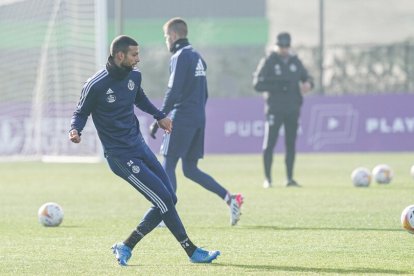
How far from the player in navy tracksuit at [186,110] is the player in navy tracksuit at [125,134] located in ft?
9.32

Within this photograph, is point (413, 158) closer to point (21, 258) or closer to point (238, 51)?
point (238, 51)

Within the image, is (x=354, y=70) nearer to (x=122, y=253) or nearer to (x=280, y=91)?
(x=280, y=91)

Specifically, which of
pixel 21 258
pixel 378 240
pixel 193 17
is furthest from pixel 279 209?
pixel 193 17

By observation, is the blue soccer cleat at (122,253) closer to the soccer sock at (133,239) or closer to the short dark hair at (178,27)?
the soccer sock at (133,239)

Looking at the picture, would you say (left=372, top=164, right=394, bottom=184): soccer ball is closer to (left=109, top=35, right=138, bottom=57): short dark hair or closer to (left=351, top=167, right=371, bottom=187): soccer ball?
(left=351, top=167, right=371, bottom=187): soccer ball

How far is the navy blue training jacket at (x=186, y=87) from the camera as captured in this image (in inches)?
507

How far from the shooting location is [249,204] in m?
15.6

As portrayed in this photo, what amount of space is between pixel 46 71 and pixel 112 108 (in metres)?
15.6

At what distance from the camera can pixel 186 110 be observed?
13234 mm

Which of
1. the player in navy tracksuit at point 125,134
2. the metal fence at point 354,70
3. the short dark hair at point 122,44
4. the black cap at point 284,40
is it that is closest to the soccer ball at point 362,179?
the black cap at point 284,40

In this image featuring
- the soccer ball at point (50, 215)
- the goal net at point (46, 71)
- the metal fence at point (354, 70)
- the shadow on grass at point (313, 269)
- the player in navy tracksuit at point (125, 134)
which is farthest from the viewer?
the metal fence at point (354, 70)

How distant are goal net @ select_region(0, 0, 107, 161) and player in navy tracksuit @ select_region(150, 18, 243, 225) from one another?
9.48 m

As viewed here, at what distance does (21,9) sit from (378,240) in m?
15.7

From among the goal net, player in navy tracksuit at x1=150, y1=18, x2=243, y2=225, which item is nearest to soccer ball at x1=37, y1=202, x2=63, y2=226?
player in navy tracksuit at x1=150, y1=18, x2=243, y2=225
